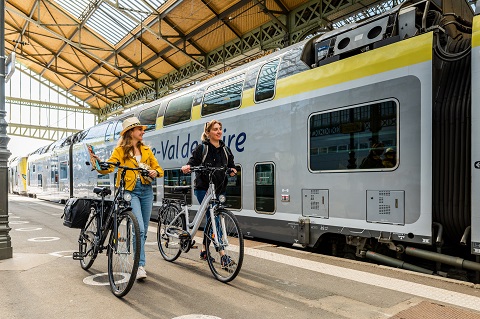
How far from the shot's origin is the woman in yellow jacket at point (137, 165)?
15.2 feet

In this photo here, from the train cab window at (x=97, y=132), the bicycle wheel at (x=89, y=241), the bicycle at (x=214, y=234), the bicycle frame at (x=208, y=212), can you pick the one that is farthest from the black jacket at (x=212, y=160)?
the train cab window at (x=97, y=132)

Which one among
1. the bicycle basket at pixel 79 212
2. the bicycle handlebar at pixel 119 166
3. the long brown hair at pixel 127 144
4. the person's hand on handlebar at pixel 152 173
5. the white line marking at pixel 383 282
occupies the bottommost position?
the white line marking at pixel 383 282

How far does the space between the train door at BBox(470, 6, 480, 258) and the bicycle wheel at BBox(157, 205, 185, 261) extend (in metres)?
3.52

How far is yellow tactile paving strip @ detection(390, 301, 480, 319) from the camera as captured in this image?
349 centimetres

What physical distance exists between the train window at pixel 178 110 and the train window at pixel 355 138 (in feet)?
13.2

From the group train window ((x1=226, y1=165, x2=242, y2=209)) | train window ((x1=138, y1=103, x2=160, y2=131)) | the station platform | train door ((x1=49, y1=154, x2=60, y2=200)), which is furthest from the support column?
train door ((x1=49, y1=154, x2=60, y2=200))

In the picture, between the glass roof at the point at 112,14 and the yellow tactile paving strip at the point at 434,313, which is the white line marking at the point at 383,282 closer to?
the yellow tactile paving strip at the point at 434,313

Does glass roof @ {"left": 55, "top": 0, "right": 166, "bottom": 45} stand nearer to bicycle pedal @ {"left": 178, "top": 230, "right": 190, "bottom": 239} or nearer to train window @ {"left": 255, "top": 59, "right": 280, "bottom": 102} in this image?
train window @ {"left": 255, "top": 59, "right": 280, "bottom": 102}

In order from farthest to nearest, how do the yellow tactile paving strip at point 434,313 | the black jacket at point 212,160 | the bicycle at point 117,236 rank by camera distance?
the black jacket at point 212,160 → the bicycle at point 117,236 → the yellow tactile paving strip at point 434,313

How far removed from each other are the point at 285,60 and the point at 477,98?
3290 millimetres

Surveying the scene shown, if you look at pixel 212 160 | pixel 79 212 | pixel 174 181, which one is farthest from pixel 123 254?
pixel 174 181

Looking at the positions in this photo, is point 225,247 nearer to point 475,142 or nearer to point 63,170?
point 475,142

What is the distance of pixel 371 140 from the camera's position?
538cm

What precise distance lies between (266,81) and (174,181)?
392 centimetres
